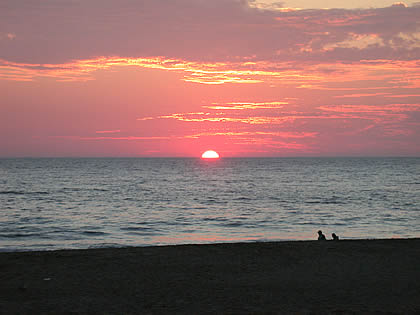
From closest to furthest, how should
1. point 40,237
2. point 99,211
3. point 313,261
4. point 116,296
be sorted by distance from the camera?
point 116,296, point 313,261, point 40,237, point 99,211

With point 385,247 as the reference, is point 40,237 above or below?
below

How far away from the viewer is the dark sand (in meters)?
8.68

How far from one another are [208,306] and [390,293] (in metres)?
3.91

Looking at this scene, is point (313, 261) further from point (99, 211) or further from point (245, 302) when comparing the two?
point (99, 211)

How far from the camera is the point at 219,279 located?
1069 centimetres

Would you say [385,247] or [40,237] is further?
[40,237]

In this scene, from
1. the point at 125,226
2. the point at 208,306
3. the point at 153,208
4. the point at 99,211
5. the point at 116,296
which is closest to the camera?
the point at 208,306

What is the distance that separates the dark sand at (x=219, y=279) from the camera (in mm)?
8680

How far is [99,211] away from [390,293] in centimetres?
2916

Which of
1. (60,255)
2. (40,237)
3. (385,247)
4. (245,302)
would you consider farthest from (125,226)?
(245,302)

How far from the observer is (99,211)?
3584 cm

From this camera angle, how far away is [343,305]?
8727 millimetres

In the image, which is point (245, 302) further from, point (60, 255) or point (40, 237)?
point (40, 237)

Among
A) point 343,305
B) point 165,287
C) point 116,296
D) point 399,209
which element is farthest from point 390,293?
point 399,209
